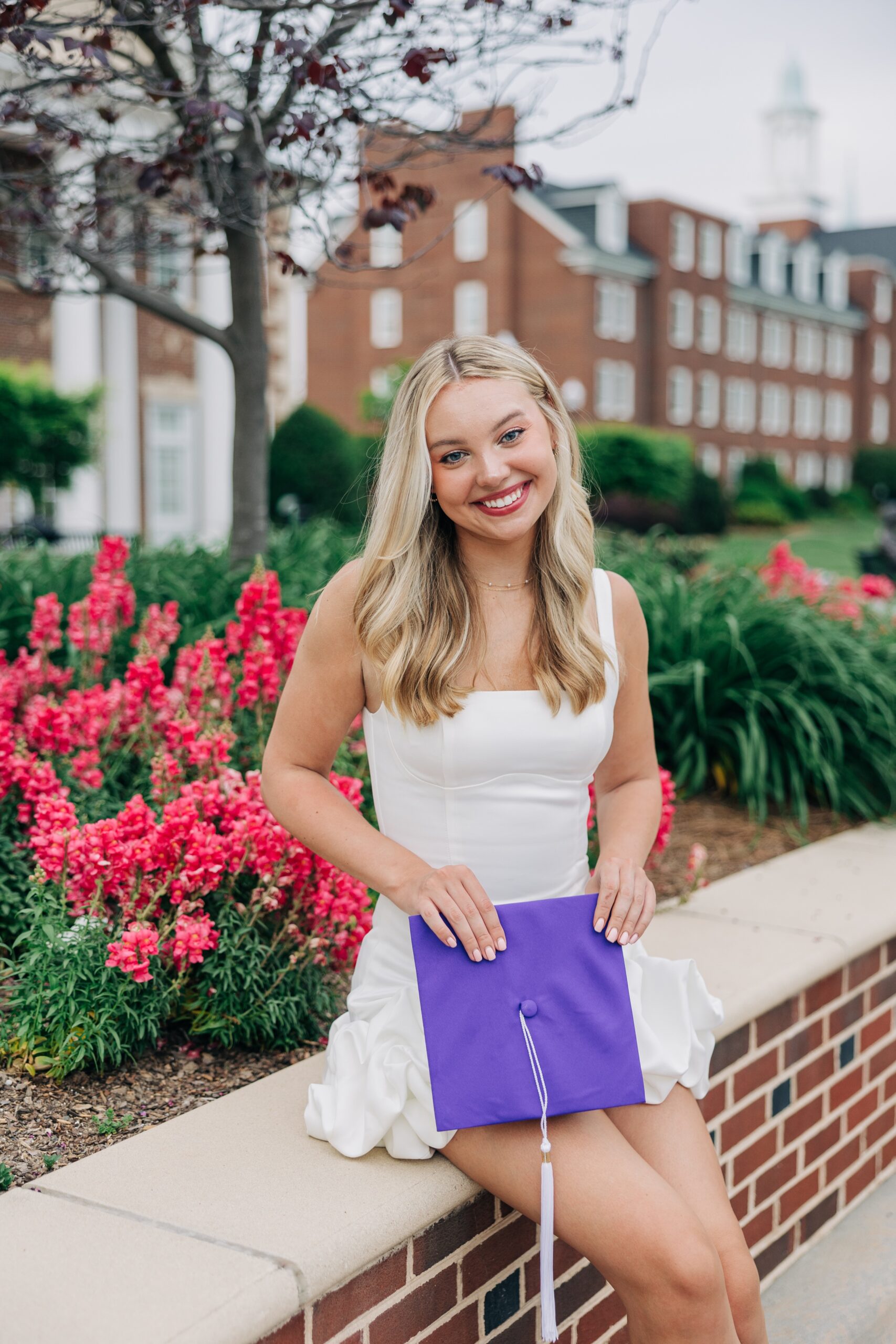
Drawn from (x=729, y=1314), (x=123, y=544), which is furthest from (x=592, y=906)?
(x=123, y=544)

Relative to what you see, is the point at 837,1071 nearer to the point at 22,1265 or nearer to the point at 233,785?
the point at 233,785

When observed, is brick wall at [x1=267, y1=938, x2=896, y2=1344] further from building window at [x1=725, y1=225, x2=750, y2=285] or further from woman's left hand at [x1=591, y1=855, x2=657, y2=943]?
building window at [x1=725, y1=225, x2=750, y2=285]

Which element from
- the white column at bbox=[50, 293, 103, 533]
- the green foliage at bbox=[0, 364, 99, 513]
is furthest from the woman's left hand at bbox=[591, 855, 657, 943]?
the white column at bbox=[50, 293, 103, 533]

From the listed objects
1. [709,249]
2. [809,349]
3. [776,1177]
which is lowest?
[776,1177]

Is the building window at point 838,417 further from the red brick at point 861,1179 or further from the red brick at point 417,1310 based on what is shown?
the red brick at point 417,1310

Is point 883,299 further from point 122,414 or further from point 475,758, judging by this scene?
point 475,758

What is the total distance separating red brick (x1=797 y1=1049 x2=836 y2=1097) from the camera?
10.3 ft

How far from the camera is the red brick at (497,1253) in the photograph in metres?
2.12

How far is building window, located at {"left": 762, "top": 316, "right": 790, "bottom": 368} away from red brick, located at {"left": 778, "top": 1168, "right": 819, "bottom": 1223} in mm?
47849

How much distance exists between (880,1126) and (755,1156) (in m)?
0.80

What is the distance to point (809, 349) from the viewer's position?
51.1 m

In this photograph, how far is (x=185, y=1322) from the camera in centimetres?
162

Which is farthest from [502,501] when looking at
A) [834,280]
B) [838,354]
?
[834,280]

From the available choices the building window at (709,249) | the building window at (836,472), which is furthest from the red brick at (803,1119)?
the building window at (836,472)
